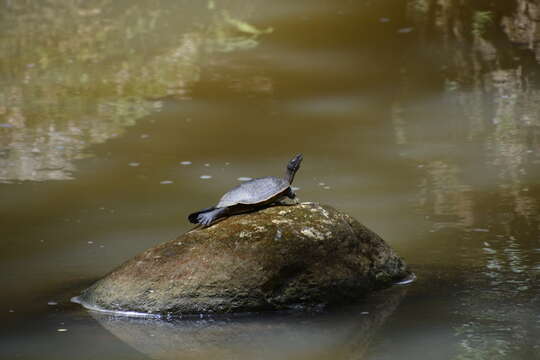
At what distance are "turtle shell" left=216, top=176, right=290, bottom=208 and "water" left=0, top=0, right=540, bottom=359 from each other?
64 cm

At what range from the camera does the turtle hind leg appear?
4.79 m

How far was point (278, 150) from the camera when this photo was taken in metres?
7.44

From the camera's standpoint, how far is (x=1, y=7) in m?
11.3

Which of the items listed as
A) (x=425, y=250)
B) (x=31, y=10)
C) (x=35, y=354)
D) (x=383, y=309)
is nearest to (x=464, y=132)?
(x=425, y=250)

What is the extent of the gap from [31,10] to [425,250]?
7.32 m

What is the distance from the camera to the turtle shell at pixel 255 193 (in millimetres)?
4762

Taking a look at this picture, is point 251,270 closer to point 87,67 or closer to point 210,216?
point 210,216

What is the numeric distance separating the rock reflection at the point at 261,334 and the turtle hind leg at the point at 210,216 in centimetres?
55

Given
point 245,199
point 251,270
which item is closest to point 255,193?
point 245,199

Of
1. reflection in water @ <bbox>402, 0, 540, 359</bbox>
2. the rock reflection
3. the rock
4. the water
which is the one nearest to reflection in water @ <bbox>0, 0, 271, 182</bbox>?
the water

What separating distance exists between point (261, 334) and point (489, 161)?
3.26 meters

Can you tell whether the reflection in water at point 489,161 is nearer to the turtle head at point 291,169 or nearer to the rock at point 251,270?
the rock at point 251,270

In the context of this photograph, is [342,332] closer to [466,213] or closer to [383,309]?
[383,309]

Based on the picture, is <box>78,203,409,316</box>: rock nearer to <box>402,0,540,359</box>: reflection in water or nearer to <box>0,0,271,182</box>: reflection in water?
<box>402,0,540,359</box>: reflection in water
